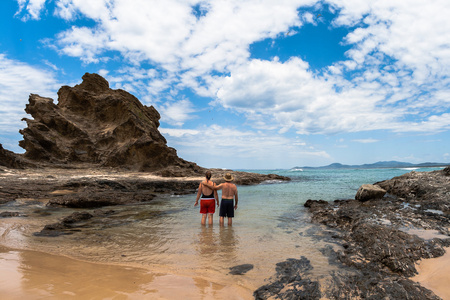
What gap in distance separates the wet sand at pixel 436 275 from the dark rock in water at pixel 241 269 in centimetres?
260

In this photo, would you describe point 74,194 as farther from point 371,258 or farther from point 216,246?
point 371,258

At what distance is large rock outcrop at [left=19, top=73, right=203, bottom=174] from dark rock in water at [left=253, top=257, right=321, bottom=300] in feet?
79.5

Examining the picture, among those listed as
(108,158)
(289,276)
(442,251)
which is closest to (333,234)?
(442,251)

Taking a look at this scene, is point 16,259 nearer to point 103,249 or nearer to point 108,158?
point 103,249

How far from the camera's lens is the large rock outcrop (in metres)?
25.1

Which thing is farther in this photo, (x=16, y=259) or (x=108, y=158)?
(x=108, y=158)

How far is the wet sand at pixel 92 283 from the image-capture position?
9.34 feet

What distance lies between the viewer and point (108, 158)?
26.2 m

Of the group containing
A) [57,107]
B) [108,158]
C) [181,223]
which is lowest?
[181,223]

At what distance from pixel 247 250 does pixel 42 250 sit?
175 inches

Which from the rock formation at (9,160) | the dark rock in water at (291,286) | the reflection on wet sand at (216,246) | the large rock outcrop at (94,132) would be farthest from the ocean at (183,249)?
the large rock outcrop at (94,132)

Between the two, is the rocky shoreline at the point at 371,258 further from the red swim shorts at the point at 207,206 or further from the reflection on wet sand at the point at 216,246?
the red swim shorts at the point at 207,206

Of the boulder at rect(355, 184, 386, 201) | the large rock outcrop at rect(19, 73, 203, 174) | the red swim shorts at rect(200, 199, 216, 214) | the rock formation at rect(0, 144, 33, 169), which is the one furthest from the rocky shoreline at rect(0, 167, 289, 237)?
the boulder at rect(355, 184, 386, 201)

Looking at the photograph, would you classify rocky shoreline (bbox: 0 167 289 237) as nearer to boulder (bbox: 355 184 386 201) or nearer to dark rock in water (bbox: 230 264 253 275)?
dark rock in water (bbox: 230 264 253 275)
